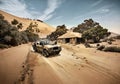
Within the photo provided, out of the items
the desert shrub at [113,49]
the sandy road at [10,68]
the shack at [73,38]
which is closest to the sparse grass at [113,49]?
the desert shrub at [113,49]

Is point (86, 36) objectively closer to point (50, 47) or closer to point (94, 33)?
point (94, 33)

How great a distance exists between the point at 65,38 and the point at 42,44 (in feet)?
87.4

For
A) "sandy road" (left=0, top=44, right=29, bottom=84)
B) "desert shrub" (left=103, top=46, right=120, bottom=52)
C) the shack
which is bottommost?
"sandy road" (left=0, top=44, right=29, bottom=84)

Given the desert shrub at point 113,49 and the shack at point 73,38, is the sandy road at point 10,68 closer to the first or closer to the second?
the desert shrub at point 113,49

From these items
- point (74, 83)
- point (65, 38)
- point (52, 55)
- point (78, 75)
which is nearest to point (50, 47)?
point (52, 55)

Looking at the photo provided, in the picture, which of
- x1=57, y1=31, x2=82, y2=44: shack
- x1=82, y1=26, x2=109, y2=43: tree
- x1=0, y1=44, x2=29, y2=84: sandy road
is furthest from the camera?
x1=57, y1=31, x2=82, y2=44: shack

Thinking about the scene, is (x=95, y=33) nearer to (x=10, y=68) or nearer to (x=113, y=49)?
(x=113, y=49)

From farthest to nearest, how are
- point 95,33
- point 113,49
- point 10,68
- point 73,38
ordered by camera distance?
point 73,38 < point 95,33 < point 113,49 < point 10,68

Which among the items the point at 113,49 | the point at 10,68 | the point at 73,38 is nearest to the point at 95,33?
the point at 73,38

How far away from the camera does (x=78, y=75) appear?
6.59 meters

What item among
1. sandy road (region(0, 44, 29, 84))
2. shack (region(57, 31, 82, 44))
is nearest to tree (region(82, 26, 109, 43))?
shack (region(57, 31, 82, 44))

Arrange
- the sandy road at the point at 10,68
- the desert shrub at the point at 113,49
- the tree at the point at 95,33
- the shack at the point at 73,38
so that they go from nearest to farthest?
the sandy road at the point at 10,68, the desert shrub at the point at 113,49, the tree at the point at 95,33, the shack at the point at 73,38

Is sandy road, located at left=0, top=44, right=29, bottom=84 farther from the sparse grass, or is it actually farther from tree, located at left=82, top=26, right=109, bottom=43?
tree, located at left=82, top=26, right=109, bottom=43

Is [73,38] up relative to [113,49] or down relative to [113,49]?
up
